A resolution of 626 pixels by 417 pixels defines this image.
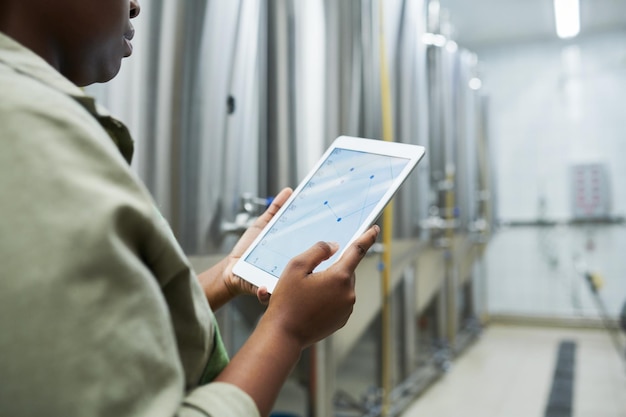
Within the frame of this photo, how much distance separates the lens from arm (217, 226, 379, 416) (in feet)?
1.76

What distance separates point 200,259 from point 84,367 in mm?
957

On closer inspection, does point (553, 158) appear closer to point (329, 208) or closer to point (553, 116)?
point (553, 116)

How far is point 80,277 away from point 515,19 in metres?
5.24

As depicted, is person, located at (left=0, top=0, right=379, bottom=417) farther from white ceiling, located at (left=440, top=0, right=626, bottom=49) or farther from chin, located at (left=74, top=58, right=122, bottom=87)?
white ceiling, located at (left=440, top=0, right=626, bottom=49)

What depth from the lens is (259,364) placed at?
542 mm

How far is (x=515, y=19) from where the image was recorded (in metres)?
4.87

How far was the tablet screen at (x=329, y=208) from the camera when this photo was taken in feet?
2.58

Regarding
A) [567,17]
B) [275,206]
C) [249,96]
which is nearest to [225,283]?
[275,206]

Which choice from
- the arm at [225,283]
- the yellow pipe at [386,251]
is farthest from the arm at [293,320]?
the yellow pipe at [386,251]

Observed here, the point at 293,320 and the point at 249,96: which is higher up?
the point at 249,96

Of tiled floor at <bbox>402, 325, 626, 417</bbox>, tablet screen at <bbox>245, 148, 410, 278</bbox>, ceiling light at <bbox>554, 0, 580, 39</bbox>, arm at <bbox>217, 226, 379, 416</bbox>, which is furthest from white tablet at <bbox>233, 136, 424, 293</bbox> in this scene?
ceiling light at <bbox>554, 0, 580, 39</bbox>

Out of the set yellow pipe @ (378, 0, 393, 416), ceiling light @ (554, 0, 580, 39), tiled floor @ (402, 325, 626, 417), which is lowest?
tiled floor @ (402, 325, 626, 417)

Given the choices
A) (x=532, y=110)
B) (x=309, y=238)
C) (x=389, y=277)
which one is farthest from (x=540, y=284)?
(x=309, y=238)

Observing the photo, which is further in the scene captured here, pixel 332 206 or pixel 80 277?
pixel 332 206
